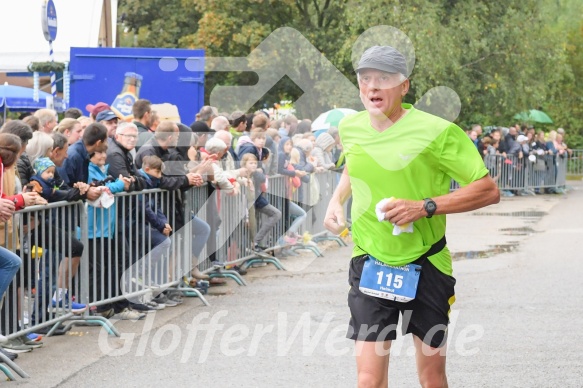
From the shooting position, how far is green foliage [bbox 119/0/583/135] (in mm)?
30697

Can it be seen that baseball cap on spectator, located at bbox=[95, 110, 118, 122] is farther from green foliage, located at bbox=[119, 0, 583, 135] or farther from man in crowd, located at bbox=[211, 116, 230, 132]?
green foliage, located at bbox=[119, 0, 583, 135]

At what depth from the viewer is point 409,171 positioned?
5422mm

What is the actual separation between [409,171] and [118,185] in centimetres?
488

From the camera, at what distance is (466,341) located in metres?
8.74

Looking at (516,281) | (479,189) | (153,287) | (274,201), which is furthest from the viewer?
(274,201)

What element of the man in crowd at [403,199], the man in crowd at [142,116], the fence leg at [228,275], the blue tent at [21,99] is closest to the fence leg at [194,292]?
the fence leg at [228,275]

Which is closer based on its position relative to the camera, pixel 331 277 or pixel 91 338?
pixel 91 338

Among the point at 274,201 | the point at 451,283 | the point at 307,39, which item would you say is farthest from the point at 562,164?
the point at 451,283

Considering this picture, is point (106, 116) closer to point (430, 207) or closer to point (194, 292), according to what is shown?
point (194, 292)

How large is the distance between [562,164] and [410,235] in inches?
1124

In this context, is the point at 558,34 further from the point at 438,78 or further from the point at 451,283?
the point at 451,283

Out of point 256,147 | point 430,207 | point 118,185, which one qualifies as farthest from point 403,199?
point 256,147

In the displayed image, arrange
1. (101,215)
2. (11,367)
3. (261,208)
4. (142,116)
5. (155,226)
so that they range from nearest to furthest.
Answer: (11,367) < (101,215) < (155,226) < (142,116) < (261,208)

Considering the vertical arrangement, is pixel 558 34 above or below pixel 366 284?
above
